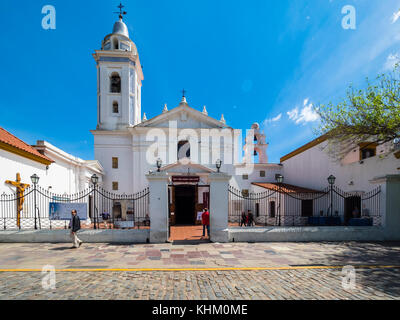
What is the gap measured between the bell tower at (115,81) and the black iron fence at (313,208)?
15.0 metres

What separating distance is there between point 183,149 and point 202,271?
52.2 feet

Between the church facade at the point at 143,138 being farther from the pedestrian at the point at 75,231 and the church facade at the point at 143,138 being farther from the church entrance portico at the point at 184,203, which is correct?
the pedestrian at the point at 75,231

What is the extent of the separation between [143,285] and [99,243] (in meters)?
5.05

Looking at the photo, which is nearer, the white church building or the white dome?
the white church building

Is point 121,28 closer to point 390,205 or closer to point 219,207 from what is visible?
point 219,207

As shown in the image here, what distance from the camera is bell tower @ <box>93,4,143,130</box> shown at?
21672mm

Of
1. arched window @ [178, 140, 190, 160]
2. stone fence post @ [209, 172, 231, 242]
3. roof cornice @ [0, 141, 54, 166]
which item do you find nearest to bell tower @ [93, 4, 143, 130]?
arched window @ [178, 140, 190, 160]

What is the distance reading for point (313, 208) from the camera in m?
16.1

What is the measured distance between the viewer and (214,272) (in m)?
5.25

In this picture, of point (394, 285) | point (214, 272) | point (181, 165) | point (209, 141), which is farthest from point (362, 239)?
point (209, 141)

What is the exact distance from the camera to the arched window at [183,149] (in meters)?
20.5

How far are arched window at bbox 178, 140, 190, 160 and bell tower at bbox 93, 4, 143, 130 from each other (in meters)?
6.53

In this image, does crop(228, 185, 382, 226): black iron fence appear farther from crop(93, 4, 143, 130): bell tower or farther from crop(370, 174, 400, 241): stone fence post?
crop(93, 4, 143, 130): bell tower

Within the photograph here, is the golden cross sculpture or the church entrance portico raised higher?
the golden cross sculpture
